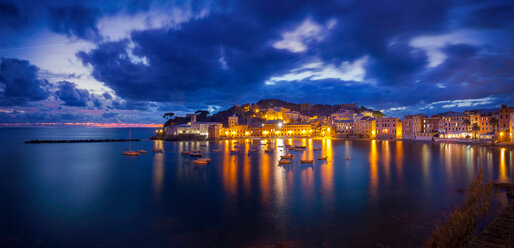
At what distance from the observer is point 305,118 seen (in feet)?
371

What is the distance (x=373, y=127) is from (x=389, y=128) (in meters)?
4.38

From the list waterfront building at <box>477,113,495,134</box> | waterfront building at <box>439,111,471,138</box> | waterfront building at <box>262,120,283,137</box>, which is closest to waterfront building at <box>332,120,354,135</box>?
waterfront building at <box>262,120,283,137</box>

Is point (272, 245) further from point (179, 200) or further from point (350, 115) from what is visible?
point (350, 115)

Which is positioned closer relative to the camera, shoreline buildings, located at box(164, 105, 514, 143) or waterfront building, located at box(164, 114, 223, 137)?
shoreline buildings, located at box(164, 105, 514, 143)

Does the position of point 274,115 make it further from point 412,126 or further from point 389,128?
point 412,126

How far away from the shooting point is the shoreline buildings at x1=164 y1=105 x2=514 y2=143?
5522 centimetres

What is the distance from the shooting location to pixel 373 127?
7656 cm

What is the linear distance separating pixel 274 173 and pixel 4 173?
83.3ft

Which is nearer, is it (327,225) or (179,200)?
(327,225)

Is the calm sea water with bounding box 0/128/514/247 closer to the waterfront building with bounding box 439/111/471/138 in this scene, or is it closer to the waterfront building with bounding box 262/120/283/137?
the waterfront building with bounding box 439/111/471/138

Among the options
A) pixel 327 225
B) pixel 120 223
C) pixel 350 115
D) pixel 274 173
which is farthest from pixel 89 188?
pixel 350 115

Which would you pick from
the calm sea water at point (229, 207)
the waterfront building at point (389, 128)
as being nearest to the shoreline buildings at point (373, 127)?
the waterfront building at point (389, 128)

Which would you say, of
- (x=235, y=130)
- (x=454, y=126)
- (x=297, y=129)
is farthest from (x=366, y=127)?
(x=235, y=130)

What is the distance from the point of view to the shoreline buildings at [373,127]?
55219 millimetres
